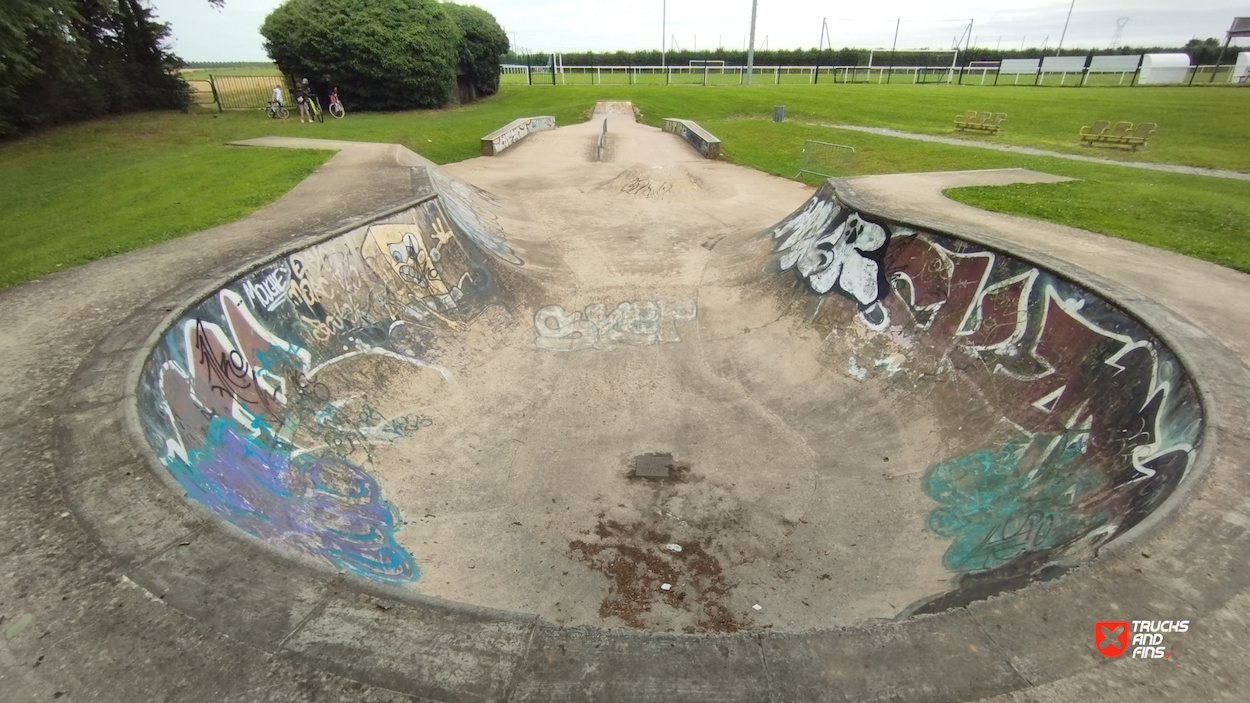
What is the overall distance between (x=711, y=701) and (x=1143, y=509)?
4291 mm

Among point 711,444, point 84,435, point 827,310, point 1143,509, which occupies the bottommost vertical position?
point 711,444

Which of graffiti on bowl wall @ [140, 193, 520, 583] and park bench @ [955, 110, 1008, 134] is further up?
park bench @ [955, 110, 1008, 134]

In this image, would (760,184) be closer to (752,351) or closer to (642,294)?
(642,294)

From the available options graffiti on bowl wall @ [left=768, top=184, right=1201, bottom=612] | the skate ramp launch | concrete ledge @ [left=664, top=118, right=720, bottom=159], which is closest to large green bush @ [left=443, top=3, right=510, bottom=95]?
concrete ledge @ [left=664, top=118, right=720, bottom=159]

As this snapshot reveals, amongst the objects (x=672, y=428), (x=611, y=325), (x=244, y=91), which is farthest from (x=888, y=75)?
(x=672, y=428)

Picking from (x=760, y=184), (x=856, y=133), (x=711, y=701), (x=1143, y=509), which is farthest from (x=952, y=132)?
(x=711, y=701)

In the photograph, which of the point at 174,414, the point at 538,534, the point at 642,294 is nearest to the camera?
the point at 174,414

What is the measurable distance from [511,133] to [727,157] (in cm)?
967

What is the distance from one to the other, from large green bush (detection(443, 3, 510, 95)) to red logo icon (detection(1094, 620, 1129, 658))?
127ft

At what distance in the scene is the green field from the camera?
11.1m

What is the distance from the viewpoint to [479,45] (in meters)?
38.7

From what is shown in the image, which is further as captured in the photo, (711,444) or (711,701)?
(711,444)

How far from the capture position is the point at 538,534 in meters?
7.07

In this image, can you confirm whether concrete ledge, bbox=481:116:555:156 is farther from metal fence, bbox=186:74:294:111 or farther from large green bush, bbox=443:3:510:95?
metal fence, bbox=186:74:294:111
